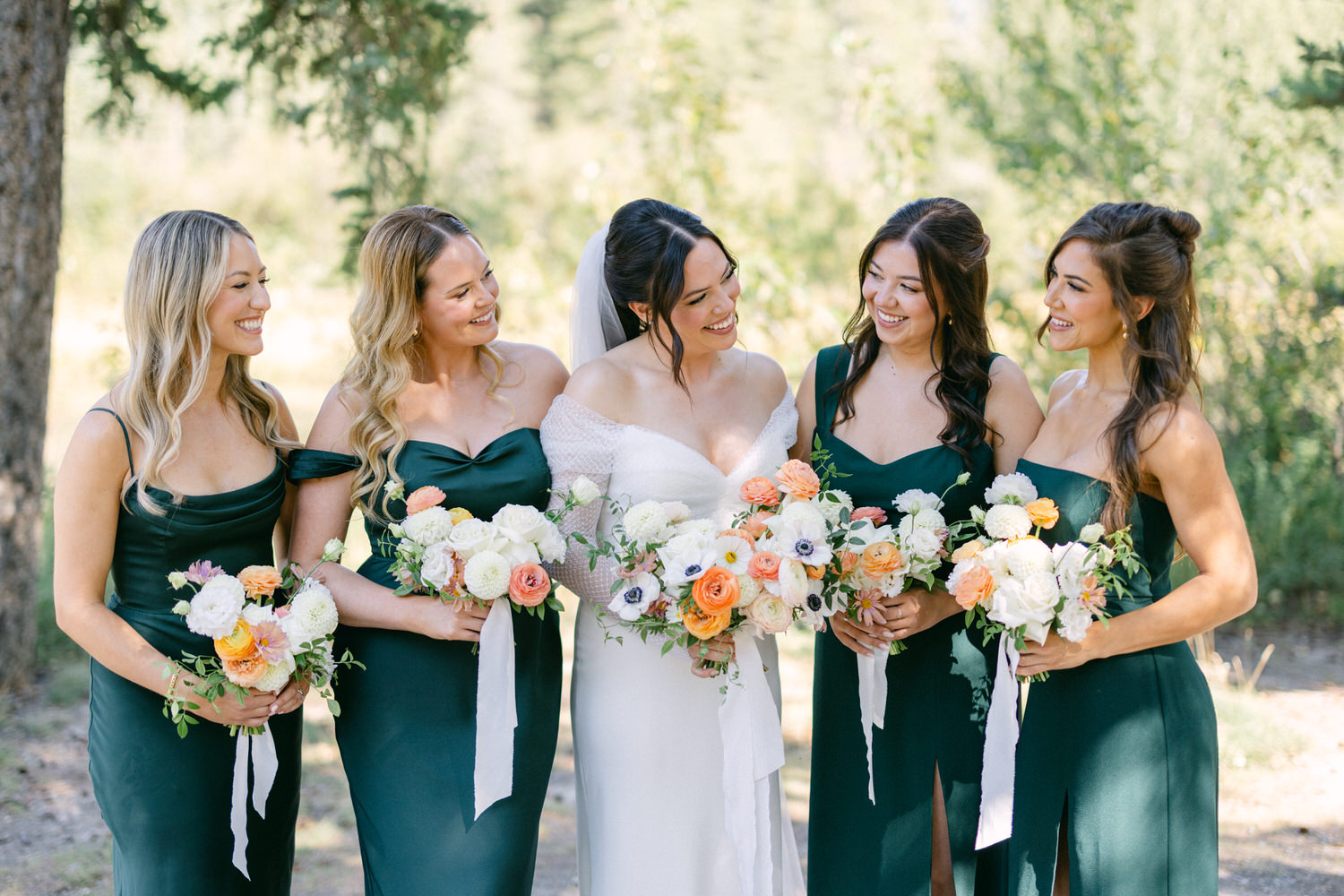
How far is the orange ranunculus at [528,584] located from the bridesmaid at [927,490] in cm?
95

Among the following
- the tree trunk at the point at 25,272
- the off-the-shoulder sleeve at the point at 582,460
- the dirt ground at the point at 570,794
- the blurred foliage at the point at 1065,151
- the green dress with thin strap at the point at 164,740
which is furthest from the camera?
the blurred foliage at the point at 1065,151

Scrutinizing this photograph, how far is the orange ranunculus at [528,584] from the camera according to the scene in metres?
2.97

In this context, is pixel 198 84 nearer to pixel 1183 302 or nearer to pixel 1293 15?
pixel 1183 302

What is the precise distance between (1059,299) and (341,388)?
215cm

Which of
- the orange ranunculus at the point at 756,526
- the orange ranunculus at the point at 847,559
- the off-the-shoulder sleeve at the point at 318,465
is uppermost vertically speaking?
the off-the-shoulder sleeve at the point at 318,465

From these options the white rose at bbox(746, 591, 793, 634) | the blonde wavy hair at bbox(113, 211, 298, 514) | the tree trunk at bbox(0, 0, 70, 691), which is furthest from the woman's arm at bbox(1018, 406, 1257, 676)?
the tree trunk at bbox(0, 0, 70, 691)

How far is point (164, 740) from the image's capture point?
3.06m

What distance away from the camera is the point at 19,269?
6.40 metres

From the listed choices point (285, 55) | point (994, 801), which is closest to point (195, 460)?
point (994, 801)

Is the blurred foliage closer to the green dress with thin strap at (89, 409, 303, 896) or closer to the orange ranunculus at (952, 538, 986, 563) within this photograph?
the green dress with thin strap at (89, 409, 303, 896)

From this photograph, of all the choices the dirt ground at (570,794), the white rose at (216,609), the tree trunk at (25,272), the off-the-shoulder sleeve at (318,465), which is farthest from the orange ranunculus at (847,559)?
the tree trunk at (25,272)

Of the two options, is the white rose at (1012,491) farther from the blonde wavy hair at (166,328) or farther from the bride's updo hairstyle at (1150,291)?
the blonde wavy hair at (166,328)

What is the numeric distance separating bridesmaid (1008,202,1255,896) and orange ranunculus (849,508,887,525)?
449mm

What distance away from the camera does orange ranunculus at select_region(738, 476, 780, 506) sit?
10.3 ft
